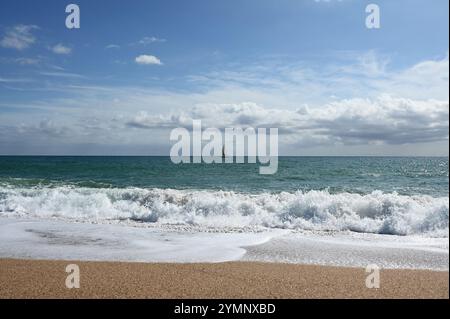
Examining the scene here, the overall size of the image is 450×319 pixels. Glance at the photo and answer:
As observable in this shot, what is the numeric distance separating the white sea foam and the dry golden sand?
4.93 meters

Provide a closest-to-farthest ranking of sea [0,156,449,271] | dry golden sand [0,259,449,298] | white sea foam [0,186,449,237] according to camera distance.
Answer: dry golden sand [0,259,449,298]
sea [0,156,449,271]
white sea foam [0,186,449,237]

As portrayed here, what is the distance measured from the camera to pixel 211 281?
222 inches

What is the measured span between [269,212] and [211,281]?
337 inches

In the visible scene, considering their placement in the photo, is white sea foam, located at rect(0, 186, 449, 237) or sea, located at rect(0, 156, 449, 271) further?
white sea foam, located at rect(0, 186, 449, 237)

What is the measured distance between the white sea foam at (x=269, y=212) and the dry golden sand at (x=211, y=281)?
4.93m

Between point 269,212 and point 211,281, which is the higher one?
point 211,281

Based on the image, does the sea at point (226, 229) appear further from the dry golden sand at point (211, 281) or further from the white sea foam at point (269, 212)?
the dry golden sand at point (211, 281)

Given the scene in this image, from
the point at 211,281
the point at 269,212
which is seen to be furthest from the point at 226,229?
the point at 211,281

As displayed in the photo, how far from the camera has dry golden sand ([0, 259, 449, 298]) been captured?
503 cm

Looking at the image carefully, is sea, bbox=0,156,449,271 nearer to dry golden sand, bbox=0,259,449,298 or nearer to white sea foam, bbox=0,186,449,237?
white sea foam, bbox=0,186,449,237

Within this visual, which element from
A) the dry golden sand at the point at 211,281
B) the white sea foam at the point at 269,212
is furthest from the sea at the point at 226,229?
the dry golden sand at the point at 211,281

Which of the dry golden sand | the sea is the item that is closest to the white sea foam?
the sea

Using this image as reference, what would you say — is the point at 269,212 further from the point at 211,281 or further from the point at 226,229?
the point at 211,281
